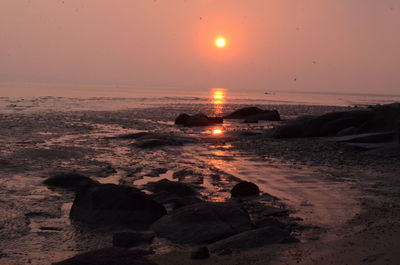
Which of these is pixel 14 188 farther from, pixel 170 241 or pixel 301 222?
pixel 301 222

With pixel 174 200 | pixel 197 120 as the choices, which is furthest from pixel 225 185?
pixel 197 120

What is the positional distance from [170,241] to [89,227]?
4.91ft

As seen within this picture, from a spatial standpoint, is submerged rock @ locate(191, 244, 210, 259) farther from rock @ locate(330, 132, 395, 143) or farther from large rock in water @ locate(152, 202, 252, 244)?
rock @ locate(330, 132, 395, 143)

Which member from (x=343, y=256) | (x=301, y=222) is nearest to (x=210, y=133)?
(x=301, y=222)

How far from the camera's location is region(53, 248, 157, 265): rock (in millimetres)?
5559

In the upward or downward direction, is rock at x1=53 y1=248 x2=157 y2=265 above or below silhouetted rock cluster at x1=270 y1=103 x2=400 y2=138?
below

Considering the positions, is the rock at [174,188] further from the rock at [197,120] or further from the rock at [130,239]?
the rock at [197,120]

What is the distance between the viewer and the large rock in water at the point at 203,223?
23.2ft

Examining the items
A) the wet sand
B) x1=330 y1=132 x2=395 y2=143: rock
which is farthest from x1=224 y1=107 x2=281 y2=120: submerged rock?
x1=330 y1=132 x2=395 y2=143: rock

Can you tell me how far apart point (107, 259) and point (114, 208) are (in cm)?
249

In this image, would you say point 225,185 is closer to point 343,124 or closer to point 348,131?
point 348,131

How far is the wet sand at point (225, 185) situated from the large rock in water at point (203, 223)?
41 cm

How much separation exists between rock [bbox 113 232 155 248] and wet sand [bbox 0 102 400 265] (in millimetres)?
162

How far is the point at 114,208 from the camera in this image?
807 cm
